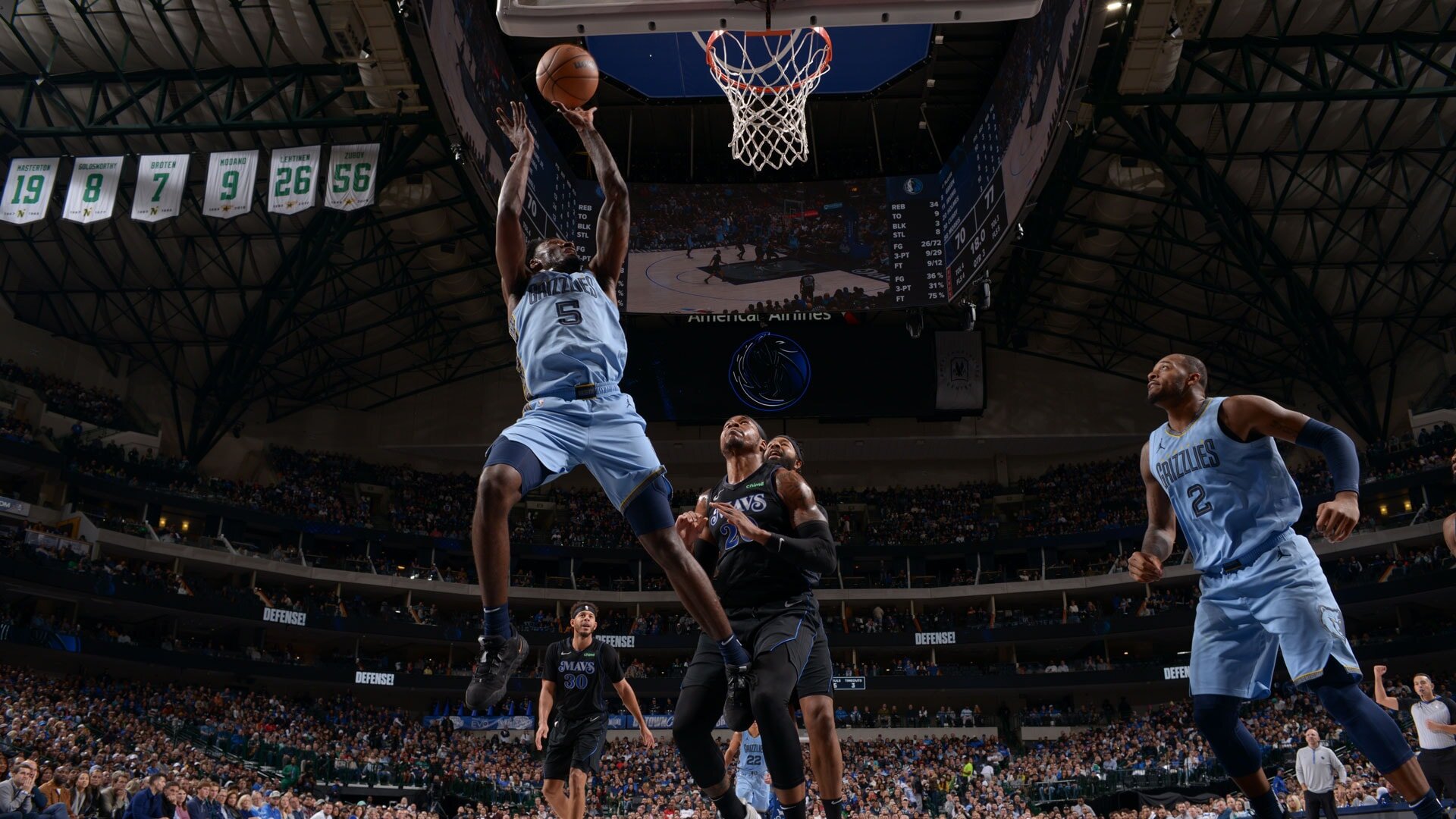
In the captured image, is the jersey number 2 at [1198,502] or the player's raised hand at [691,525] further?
the player's raised hand at [691,525]

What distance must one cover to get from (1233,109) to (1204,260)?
754 centimetres

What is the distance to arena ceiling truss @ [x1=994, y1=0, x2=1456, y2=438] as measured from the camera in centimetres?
2348

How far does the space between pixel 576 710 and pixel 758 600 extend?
3.65 metres

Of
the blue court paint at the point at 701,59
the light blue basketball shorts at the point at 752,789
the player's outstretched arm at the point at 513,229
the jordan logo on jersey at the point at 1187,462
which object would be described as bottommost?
the light blue basketball shorts at the point at 752,789

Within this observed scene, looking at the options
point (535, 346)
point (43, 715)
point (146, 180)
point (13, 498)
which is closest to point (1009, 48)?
point (146, 180)

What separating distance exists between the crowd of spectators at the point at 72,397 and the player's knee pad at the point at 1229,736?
3734 centimetres

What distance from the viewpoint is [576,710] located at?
32.0ft

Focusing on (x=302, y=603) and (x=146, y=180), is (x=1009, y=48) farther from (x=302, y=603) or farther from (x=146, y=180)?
(x=302, y=603)

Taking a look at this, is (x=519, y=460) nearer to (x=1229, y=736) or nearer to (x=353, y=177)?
(x=1229, y=736)

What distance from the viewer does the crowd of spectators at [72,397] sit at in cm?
3394

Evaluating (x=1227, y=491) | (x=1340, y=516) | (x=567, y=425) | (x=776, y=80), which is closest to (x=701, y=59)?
(x=776, y=80)

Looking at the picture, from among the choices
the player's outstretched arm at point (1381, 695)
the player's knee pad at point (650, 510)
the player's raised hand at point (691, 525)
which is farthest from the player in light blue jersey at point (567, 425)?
the player's outstretched arm at point (1381, 695)

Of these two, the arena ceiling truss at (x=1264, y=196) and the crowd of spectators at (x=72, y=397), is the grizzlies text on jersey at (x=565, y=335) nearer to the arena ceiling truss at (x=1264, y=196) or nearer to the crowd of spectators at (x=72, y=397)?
the arena ceiling truss at (x=1264, y=196)

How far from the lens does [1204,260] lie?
33500 millimetres
